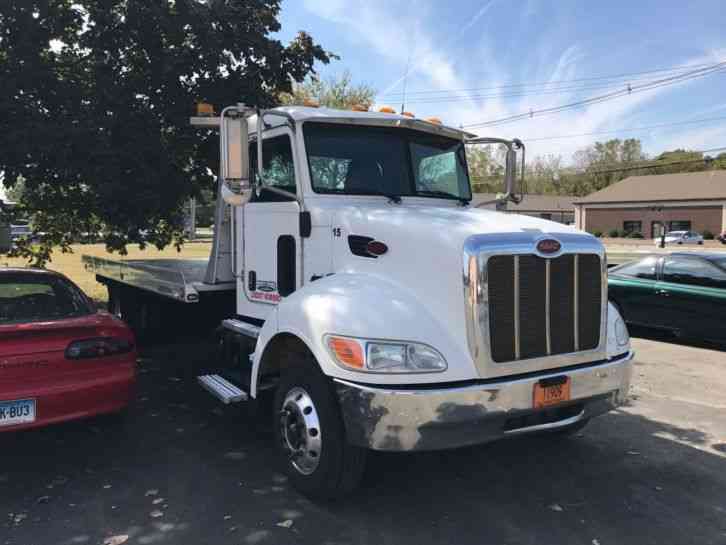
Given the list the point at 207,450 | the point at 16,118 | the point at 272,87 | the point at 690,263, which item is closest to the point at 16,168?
the point at 16,118

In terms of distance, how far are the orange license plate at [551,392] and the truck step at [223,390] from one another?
2148mm

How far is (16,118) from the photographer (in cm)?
723

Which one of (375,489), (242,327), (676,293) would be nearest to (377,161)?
(242,327)

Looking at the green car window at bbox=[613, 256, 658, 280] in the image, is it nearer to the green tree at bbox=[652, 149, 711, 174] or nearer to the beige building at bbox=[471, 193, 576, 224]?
the beige building at bbox=[471, 193, 576, 224]

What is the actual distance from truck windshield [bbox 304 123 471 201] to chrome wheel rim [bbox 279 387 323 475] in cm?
160

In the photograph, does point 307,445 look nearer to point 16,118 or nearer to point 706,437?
point 706,437

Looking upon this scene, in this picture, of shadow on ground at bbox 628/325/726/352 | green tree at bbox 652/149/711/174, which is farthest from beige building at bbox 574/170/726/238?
shadow on ground at bbox 628/325/726/352

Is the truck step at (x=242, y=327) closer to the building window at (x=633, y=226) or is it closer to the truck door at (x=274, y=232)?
the truck door at (x=274, y=232)

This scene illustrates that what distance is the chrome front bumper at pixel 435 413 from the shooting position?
3201mm

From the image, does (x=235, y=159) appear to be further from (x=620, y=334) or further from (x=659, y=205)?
(x=659, y=205)

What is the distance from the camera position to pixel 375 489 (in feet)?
13.1

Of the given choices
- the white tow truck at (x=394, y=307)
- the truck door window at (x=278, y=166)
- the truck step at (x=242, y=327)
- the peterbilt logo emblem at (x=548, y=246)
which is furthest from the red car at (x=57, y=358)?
the peterbilt logo emblem at (x=548, y=246)

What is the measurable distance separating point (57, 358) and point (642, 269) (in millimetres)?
8540

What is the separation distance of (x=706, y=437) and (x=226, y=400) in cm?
400
